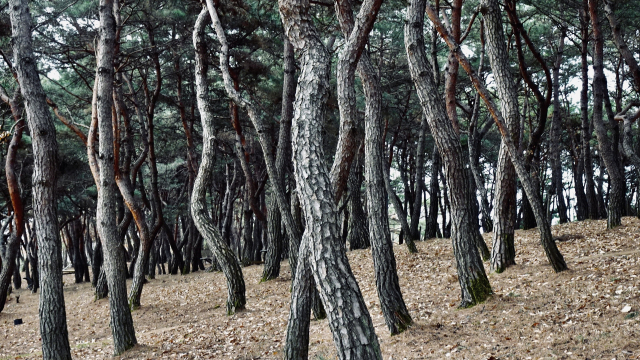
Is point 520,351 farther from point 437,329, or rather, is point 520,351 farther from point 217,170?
point 217,170

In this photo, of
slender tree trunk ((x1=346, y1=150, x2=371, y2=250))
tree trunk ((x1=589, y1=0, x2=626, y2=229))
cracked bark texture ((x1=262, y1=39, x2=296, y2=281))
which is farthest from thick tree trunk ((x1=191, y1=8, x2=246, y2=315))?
tree trunk ((x1=589, y1=0, x2=626, y2=229))

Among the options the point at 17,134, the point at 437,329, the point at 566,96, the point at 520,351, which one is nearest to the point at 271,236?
the point at 17,134

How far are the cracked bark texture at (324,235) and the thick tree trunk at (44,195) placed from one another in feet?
14.9

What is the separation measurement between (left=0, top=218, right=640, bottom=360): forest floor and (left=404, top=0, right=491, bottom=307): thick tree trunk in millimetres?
492

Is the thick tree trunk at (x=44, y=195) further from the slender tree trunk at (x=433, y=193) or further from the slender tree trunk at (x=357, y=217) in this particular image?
the slender tree trunk at (x=433, y=193)

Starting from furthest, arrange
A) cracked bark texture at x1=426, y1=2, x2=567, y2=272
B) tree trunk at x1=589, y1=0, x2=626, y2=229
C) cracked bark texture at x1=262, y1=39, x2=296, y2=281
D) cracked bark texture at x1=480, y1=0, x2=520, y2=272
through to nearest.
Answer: cracked bark texture at x1=262, y1=39, x2=296, y2=281 < tree trunk at x1=589, y1=0, x2=626, y2=229 < cracked bark texture at x1=480, y1=0, x2=520, y2=272 < cracked bark texture at x1=426, y1=2, x2=567, y2=272

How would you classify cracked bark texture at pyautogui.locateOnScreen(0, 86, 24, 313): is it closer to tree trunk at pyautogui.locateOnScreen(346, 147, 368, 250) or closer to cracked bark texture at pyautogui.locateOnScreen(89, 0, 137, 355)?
cracked bark texture at pyautogui.locateOnScreen(89, 0, 137, 355)

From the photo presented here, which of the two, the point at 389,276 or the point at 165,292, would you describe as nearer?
the point at 389,276

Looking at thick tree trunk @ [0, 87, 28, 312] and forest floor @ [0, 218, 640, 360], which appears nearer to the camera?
forest floor @ [0, 218, 640, 360]

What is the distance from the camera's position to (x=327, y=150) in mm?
20859

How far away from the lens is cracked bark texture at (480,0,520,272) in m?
7.98

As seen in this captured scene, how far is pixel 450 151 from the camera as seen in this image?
6.73 metres

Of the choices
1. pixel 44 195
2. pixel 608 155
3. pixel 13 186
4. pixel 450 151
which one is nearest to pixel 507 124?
pixel 450 151

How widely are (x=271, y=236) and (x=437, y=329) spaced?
22.0 ft
